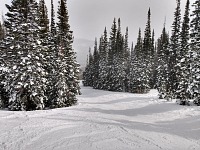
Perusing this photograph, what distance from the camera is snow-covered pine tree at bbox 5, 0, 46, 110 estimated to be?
16.9m

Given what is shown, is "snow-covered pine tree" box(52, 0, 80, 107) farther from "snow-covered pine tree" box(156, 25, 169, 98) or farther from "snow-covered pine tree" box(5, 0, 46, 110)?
"snow-covered pine tree" box(156, 25, 169, 98)

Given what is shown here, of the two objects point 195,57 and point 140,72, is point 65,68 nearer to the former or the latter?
point 195,57

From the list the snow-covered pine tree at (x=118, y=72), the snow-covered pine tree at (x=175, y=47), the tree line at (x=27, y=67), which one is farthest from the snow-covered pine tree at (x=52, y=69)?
the snow-covered pine tree at (x=118, y=72)

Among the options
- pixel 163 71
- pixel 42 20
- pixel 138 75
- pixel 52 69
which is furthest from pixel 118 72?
pixel 52 69

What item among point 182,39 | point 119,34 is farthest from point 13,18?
point 119,34

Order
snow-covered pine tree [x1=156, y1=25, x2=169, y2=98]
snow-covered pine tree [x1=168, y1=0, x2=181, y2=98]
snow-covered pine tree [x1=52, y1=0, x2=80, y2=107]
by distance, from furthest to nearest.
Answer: snow-covered pine tree [x1=168, y1=0, x2=181, y2=98]
snow-covered pine tree [x1=156, y1=25, x2=169, y2=98]
snow-covered pine tree [x1=52, y1=0, x2=80, y2=107]

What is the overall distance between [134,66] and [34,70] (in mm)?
31289

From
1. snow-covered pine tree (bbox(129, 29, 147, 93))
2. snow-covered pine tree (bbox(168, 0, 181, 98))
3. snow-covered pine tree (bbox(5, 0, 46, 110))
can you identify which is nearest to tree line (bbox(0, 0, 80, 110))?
snow-covered pine tree (bbox(5, 0, 46, 110))

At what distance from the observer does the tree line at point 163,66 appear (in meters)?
18.3

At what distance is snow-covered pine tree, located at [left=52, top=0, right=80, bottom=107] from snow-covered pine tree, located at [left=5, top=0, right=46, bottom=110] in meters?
2.29

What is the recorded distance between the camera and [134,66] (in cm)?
4512

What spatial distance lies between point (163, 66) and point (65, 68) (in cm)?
2806

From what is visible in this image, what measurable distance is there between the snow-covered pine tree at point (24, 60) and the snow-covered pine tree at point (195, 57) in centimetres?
1392

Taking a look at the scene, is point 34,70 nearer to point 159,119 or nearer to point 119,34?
point 159,119
